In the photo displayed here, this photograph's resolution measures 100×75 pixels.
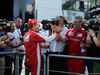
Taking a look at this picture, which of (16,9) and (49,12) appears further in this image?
(49,12)

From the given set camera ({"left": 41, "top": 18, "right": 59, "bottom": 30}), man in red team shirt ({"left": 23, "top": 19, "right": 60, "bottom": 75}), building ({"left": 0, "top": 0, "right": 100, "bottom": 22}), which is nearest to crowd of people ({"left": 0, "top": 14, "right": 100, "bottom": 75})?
man in red team shirt ({"left": 23, "top": 19, "right": 60, "bottom": 75})

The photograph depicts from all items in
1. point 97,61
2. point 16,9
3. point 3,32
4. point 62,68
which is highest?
point 16,9

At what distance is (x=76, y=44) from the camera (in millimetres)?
4145

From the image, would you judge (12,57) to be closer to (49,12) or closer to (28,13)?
(28,13)

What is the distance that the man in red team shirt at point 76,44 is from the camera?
407 centimetres

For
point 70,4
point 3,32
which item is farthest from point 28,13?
point 70,4

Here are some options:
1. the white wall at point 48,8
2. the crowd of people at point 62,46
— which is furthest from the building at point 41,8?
the crowd of people at point 62,46

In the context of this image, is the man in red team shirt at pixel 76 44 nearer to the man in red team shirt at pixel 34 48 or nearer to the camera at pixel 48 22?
the camera at pixel 48 22

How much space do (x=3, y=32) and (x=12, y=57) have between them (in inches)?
31.5

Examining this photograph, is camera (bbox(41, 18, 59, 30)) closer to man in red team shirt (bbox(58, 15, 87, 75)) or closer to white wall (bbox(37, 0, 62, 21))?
man in red team shirt (bbox(58, 15, 87, 75))

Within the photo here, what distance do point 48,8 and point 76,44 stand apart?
14.6 m

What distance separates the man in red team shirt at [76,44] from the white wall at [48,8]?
13.3 metres

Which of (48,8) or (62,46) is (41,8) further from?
(62,46)

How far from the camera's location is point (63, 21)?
443 cm
